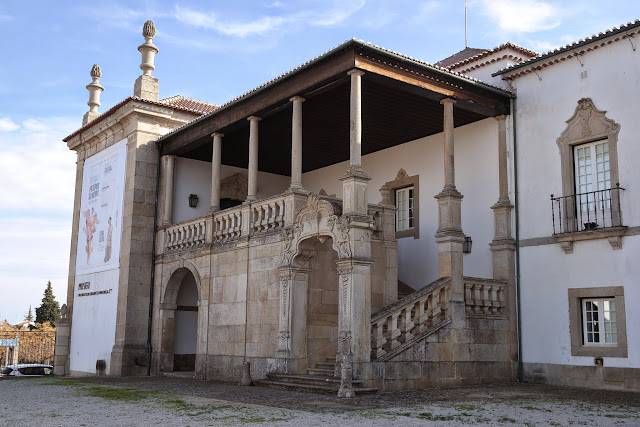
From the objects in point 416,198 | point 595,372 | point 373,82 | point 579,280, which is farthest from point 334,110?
point 595,372

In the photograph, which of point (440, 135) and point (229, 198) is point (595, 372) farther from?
point (229, 198)

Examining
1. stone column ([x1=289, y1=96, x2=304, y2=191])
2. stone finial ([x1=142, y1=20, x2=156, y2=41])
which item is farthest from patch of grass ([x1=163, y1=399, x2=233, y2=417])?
stone finial ([x1=142, y1=20, x2=156, y2=41])

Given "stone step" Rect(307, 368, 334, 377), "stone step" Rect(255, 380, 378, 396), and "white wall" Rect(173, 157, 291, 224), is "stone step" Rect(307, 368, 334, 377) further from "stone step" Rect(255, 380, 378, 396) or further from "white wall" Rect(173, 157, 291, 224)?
"white wall" Rect(173, 157, 291, 224)

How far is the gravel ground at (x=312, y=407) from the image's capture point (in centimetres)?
800

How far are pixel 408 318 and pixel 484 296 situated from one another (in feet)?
7.12

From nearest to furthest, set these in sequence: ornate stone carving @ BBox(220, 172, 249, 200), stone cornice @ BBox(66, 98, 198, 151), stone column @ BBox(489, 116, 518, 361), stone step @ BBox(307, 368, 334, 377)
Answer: stone step @ BBox(307, 368, 334, 377)
stone column @ BBox(489, 116, 518, 361)
stone cornice @ BBox(66, 98, 198, 151)
ornate stone carving @ BBox(220, 172, 249, 200)

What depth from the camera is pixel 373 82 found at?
13203 mm

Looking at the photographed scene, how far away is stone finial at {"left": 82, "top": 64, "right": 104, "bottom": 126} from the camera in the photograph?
23016 mm

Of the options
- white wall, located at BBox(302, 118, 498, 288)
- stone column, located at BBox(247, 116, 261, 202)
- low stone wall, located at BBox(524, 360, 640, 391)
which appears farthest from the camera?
stone column, located at BBox(247, 116, 261, 202)

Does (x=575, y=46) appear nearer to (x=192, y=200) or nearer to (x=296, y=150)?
(x=296, y=150)

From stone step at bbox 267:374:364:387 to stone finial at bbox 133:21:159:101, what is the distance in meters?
9.96

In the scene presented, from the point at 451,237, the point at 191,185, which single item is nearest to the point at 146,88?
the point at 191,185

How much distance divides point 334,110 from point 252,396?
6903mm

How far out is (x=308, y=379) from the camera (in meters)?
11.8
